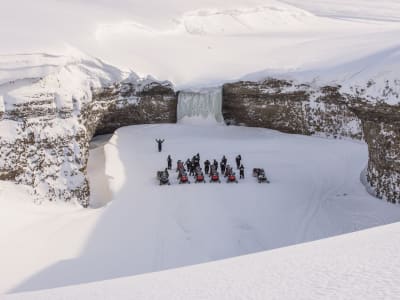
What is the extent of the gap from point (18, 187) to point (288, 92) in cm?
1033

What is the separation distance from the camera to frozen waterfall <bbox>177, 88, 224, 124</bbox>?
20000 millimetres

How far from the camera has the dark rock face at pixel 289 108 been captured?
61.8 ft

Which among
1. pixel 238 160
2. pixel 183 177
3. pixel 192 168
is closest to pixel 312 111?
pixel 238 160

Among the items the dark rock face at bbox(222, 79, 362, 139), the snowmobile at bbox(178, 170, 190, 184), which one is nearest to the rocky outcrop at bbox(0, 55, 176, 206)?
the snowmobile at bbox(178, 170, 190, 184)

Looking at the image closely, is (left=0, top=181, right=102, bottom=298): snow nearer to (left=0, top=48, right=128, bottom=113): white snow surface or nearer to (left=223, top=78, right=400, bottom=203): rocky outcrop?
(left=0, top=48, right=128, bottom=113): white snow surface

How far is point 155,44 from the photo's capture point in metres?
21.3

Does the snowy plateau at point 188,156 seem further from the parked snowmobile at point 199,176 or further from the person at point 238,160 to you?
the person at point 238,160

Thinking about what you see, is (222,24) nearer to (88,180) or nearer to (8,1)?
(8,1)

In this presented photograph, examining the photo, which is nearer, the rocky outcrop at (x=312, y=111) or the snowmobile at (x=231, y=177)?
the rocky outcrop at (x=312, y=111)

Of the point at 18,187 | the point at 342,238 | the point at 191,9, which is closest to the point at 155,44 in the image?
the point at 191,9

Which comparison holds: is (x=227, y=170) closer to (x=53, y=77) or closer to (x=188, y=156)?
(x=188, y=156)

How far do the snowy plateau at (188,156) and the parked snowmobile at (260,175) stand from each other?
199 millimetres

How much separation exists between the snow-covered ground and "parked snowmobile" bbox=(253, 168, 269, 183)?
0.22m

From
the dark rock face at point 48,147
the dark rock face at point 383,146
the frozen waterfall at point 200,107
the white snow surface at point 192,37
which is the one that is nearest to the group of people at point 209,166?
the dark rock face at point 48,147
